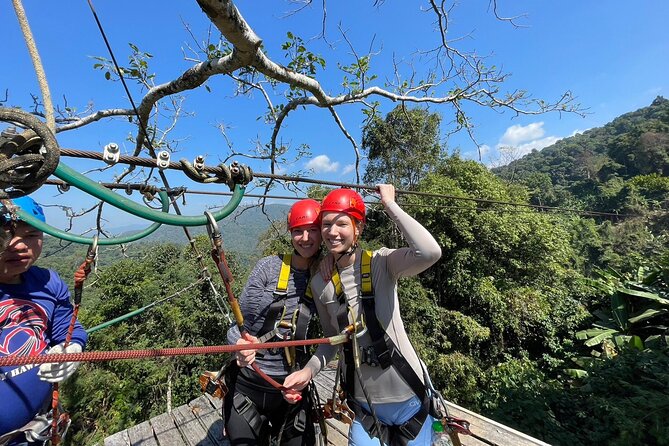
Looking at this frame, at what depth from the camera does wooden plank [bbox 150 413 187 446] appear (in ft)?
8.80

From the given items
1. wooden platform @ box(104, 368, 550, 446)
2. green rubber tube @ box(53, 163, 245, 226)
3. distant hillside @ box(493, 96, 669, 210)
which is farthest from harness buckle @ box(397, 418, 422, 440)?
distant hillside @ box(493, 96, 669, 210)

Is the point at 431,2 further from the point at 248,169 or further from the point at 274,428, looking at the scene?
the point at 274,428

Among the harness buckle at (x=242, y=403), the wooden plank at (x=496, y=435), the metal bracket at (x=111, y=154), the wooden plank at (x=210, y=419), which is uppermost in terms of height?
the metal bracket at (x=111, y=154)

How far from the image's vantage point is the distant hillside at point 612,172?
2777cm

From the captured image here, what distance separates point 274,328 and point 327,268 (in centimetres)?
41

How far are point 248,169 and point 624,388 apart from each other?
6.81 metres

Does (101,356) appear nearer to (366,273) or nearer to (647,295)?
(366,273)

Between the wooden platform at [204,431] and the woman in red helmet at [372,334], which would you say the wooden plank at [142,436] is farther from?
the woman in red helmet at [372,334]

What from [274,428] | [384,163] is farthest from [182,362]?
[384,163]

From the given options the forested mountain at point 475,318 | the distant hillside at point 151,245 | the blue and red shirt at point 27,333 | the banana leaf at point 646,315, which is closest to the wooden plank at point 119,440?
the distant hillside at point 151,245

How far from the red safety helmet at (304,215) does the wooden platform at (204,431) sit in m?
1.99

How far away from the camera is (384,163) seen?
47.6 ft

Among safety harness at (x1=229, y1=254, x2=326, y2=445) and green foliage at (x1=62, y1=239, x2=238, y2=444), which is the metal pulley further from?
green foliage at (x1=62, y1=239, x2=238, y2=444)

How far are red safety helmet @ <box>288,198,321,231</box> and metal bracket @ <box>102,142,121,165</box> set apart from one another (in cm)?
85
